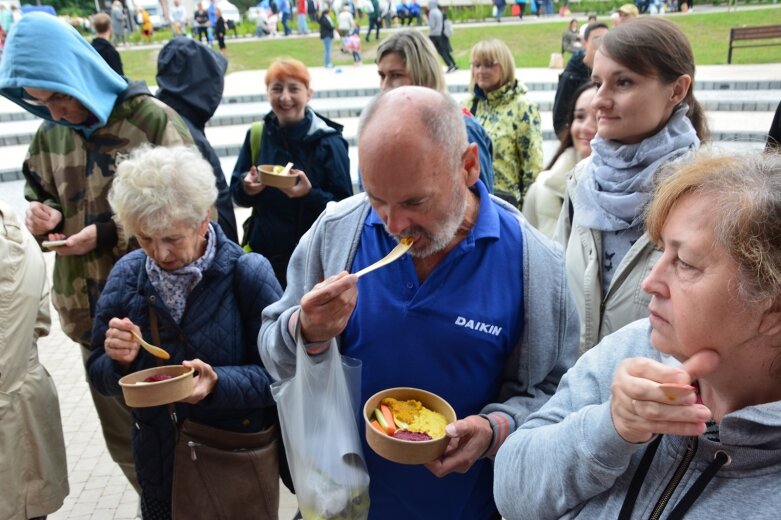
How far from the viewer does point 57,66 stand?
2717 mm

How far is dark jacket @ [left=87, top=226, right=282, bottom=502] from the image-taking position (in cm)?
220

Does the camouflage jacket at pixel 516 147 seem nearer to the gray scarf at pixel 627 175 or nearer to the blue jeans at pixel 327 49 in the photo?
the gray scarf at pixel 627 175

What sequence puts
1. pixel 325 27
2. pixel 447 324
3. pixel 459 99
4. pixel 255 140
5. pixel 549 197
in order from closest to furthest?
pixel 447 324
pixel 549 197
pixel 255 140
pixel 459 99
pixel 325 27

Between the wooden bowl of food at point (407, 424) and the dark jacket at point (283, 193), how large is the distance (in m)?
2.06

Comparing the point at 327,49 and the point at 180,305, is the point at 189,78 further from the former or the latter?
the point at 327,49

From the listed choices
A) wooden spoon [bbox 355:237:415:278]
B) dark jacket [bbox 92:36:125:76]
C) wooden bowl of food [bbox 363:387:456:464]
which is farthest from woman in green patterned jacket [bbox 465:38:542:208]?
dark jacket [bbox 92:36:125:76]

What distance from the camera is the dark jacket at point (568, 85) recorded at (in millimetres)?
4938

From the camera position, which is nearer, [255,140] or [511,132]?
[255,140]

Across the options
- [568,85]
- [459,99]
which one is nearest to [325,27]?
[459,99]

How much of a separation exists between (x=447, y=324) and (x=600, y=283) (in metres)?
0.78

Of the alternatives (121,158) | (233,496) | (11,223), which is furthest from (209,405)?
(121,158)

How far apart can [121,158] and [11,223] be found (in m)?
0.56

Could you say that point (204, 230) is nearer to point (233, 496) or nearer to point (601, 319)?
point (233, 496)

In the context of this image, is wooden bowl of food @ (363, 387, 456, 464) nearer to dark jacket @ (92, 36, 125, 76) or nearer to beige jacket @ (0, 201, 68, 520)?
beige jacket @ (0, 201, 68, 520)
